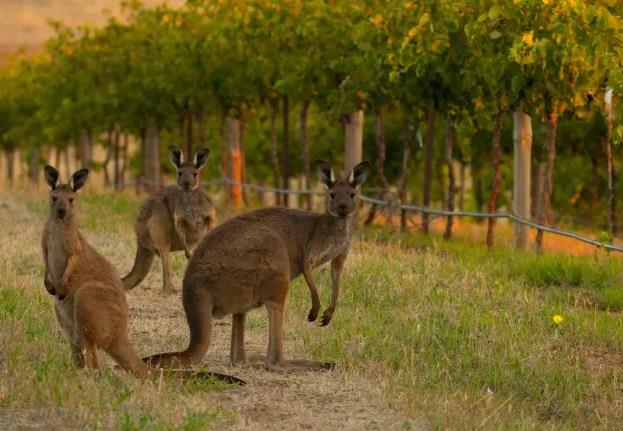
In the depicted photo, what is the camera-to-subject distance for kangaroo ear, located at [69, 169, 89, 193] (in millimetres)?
8109

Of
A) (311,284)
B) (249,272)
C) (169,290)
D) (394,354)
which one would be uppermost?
(249,272)

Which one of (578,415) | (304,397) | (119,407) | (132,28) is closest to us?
(119,407)

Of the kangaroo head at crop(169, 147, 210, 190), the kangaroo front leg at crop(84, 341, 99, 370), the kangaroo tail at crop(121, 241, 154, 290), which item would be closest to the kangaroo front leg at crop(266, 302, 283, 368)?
the kangaroo front leg at crop(84, 341, 99, 370)

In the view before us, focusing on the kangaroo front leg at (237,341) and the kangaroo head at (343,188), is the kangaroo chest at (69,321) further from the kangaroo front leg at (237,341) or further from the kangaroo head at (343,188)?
the kangaroo head at (343,188)

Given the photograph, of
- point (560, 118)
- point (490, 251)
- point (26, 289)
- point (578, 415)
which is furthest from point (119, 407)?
point (560, 118)

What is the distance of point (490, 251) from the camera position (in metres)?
17.2

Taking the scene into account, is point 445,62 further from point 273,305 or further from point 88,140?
point 88,140

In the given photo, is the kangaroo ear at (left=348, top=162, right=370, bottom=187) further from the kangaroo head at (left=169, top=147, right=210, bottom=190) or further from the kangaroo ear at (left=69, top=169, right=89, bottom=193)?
the kangaroo head at (left=169, top=147, right=210, bottom=190)

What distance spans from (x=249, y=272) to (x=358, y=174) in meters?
1.46

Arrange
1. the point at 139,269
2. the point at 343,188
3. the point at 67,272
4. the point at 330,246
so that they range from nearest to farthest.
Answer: the point at 67,272, the point at 330,246, the point at 343,188, the point at 139,269

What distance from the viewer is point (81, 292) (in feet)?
24.2

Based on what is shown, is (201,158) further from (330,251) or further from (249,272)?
(249,272)

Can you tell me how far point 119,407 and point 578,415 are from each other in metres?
3.31

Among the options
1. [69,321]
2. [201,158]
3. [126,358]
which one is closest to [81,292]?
[69,321]
